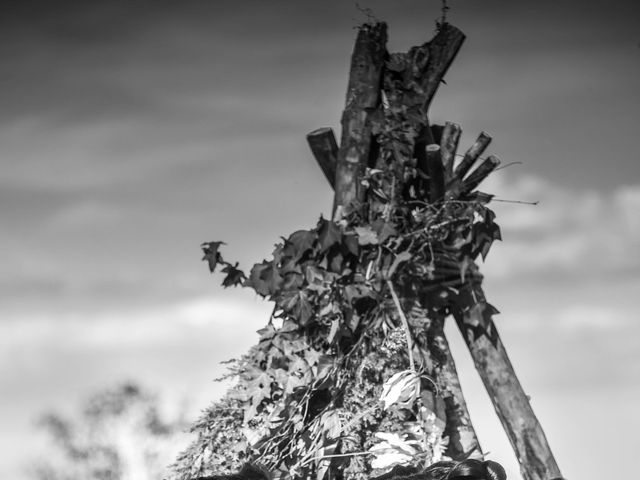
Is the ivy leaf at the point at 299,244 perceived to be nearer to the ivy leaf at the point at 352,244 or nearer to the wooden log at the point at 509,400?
the ivy leaf at the point at 352,244

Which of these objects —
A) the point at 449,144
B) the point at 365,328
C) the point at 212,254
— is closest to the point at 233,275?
the point at 212,254

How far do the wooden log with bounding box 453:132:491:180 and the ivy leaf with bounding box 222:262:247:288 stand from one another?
1.56m

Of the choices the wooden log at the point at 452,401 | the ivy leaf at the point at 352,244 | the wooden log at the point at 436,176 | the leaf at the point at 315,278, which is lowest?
the wooden log at the point at 452,401

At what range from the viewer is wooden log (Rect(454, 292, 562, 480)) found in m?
4.66

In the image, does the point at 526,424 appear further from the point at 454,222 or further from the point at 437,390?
the point at 454,222

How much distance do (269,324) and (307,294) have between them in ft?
0.86

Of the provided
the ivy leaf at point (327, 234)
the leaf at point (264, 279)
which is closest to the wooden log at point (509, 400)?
the ivy leaf at point (327, 234)

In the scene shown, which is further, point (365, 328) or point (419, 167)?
point (419, 167)

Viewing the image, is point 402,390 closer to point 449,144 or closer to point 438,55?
point 449,144

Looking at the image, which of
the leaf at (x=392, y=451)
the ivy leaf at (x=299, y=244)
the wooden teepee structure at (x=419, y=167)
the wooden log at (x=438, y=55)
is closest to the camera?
the leaf at (x=392, y=451)

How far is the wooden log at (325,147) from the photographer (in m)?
5.00

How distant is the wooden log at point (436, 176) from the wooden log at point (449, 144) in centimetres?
25

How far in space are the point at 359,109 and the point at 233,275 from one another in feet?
4.32

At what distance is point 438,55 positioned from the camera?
503cm
